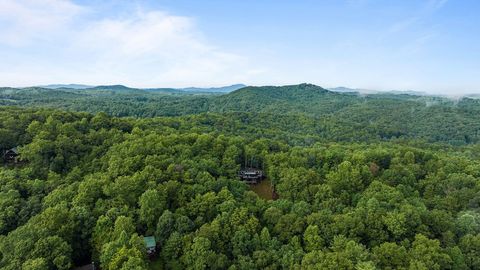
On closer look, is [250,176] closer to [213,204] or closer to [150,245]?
[213,204]

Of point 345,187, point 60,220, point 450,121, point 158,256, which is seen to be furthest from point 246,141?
point 450,121

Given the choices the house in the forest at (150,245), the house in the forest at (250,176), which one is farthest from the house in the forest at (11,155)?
the house in the forest at (250,176)

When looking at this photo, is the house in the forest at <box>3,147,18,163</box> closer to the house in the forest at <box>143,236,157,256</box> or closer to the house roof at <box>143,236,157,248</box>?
the house roof at <box>143,236,157,248</box>

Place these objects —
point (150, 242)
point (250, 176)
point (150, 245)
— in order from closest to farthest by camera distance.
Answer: point (150, 245) < point (150, 242) < point (250, 176)

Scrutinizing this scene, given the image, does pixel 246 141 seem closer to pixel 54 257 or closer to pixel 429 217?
pixel 429 217

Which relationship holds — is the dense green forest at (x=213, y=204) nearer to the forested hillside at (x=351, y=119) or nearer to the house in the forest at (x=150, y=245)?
the house in the forest at (x=150, y=245)

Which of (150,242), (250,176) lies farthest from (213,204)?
(250,176)

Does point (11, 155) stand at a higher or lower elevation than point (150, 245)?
higher
